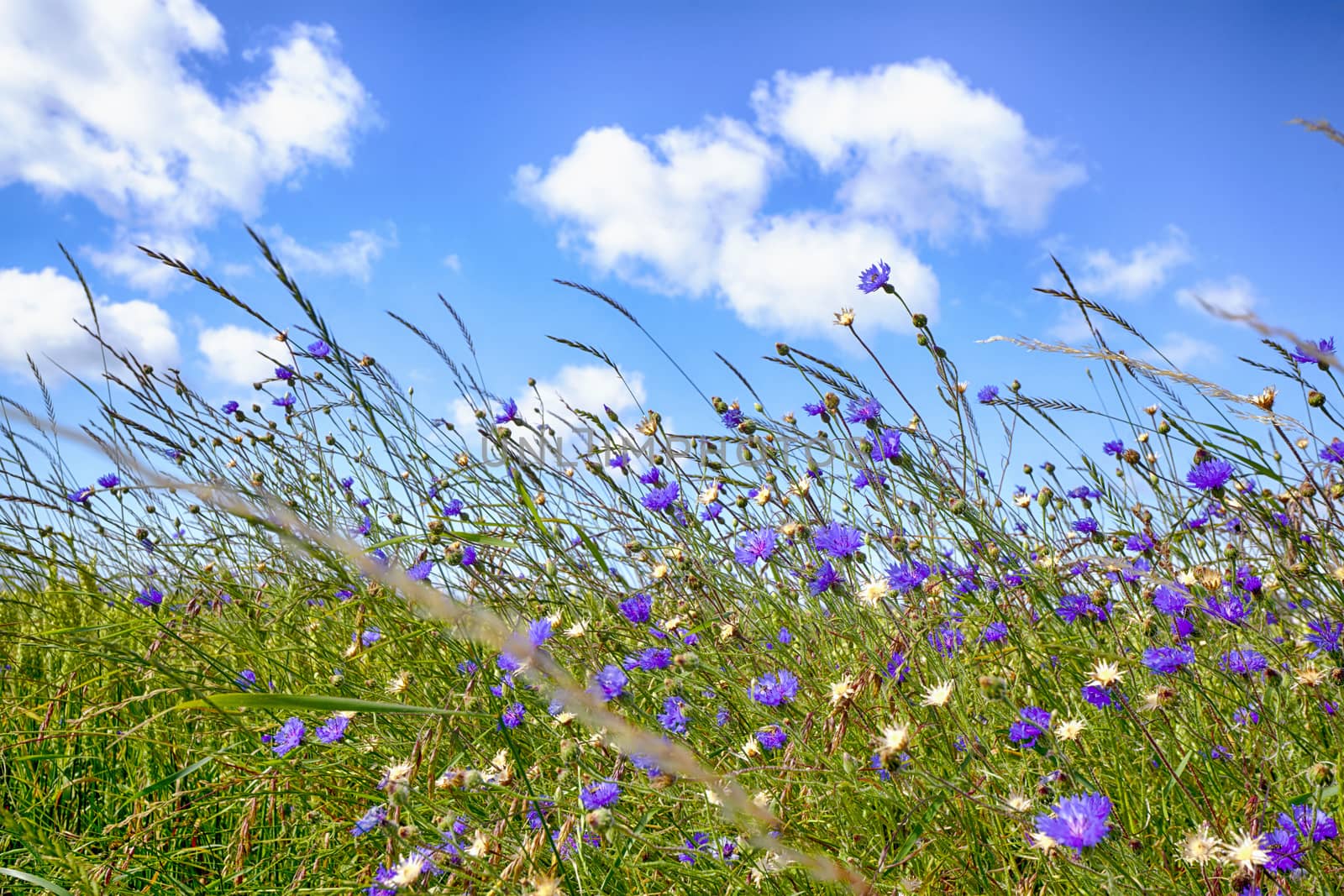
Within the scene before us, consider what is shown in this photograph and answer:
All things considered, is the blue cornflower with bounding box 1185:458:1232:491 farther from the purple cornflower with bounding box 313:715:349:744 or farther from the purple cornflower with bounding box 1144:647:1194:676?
the purple cornflower with bounding box 313:715:349:744

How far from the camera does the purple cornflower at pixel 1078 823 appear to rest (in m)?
1.05

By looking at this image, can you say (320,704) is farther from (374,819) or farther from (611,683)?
(611,683)

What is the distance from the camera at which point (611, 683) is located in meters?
1.64

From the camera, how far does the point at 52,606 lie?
356 centimetres

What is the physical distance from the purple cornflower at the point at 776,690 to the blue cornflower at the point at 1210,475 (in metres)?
0.90

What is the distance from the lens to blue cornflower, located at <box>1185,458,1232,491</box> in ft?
6.03

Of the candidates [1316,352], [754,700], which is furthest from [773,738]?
[1316,352]

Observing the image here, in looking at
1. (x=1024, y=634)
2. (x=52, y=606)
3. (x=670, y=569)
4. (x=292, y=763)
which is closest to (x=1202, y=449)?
(x=1024, y=634)

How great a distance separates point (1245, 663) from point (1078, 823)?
0.70m

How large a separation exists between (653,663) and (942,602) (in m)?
0.63

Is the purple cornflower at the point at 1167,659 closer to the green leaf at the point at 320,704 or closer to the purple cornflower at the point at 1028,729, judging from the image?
the purple cornflower at the point at 1028,729

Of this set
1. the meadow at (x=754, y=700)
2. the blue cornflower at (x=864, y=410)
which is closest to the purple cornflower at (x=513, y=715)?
the meadow at (x=754, y=700)

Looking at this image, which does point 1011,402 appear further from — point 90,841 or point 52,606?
point 52,606

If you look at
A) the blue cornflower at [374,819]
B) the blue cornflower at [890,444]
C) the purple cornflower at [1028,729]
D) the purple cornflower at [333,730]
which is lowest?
the blue cornflower at [374,819]
